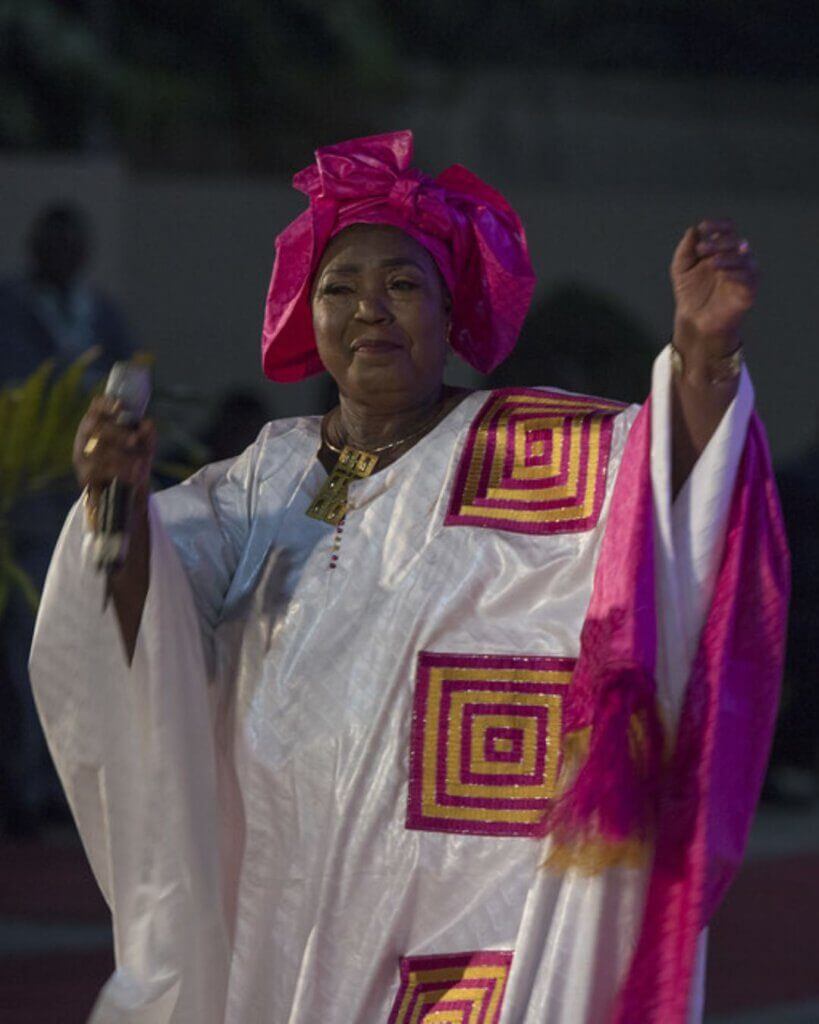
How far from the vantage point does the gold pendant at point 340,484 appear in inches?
170

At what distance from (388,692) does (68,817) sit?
18.0 ft

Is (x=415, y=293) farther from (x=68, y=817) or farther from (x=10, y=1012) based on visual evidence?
(x=68, y=817)

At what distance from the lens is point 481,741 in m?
4.11

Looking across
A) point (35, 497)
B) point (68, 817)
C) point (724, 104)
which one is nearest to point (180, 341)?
point (68, 817)

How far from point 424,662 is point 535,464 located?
1.30ft

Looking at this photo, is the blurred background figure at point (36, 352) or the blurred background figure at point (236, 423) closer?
the blurred background figure at point (36, 352)

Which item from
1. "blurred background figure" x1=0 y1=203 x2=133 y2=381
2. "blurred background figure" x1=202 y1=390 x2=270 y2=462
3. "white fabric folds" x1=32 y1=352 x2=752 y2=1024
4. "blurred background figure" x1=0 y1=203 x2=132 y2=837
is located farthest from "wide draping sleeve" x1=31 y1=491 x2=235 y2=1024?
"blurred background figure" x1=202 y1=390 x2=270 y2=462

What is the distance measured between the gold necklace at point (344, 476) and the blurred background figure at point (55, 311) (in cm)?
480

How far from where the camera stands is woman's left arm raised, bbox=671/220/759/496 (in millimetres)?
3656

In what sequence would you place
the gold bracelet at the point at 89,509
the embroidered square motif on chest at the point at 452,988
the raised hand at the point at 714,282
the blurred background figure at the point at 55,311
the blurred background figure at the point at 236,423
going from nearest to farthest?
the raised hand at the point at 714,282 < the embroidered square motif on chest at the point at 452,988 < the gold bracelet at the point at 89,509 < the blurred background figure at the point at 55,311 < the blurred background figure at the point at 236,423

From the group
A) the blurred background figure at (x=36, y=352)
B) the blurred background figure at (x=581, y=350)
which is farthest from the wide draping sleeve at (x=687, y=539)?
the blurred background figure at (x=581, y=350)

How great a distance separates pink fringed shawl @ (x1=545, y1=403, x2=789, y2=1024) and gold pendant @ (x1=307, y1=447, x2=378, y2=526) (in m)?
0.62

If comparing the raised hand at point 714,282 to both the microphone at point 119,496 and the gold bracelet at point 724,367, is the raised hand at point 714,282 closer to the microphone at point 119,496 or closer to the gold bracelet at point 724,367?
the gold bracelet at point 724,367

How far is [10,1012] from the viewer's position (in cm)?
671
